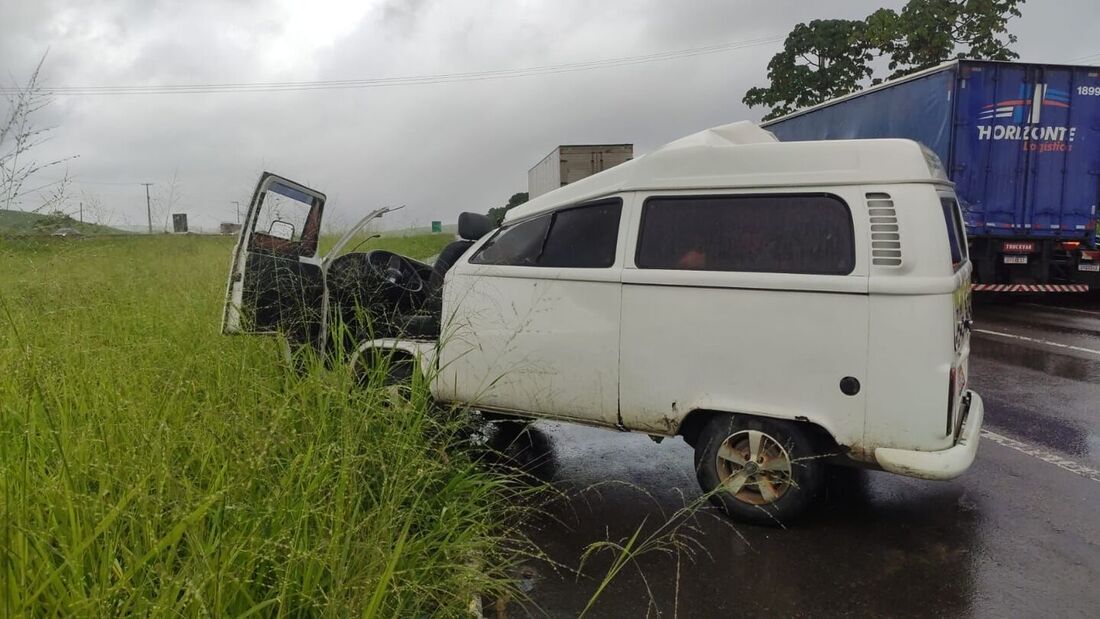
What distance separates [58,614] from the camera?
1.93m

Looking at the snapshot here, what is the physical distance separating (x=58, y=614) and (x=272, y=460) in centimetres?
94

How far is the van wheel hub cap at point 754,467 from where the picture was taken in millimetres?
3727

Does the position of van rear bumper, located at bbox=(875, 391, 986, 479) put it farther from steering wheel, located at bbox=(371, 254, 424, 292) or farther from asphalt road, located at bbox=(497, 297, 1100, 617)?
steering wheel, located at bbox=(371, 254, 424, 292)

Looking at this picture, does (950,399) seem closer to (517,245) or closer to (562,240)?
(562,240)

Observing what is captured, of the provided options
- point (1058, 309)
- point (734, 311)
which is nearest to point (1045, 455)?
point (734, 311)

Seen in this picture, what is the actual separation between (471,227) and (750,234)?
2.16 meters

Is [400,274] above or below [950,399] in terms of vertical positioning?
above

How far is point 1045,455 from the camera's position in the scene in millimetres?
4918

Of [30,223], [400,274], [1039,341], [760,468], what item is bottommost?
[1039,341]

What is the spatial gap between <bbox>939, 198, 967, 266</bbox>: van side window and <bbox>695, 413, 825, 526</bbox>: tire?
130cm

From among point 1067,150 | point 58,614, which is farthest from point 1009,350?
point 58,614

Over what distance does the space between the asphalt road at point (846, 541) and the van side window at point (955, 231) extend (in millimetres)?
1451

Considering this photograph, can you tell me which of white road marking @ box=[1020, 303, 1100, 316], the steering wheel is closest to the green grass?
Result: the steering wheel

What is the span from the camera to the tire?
3680 millimetres
